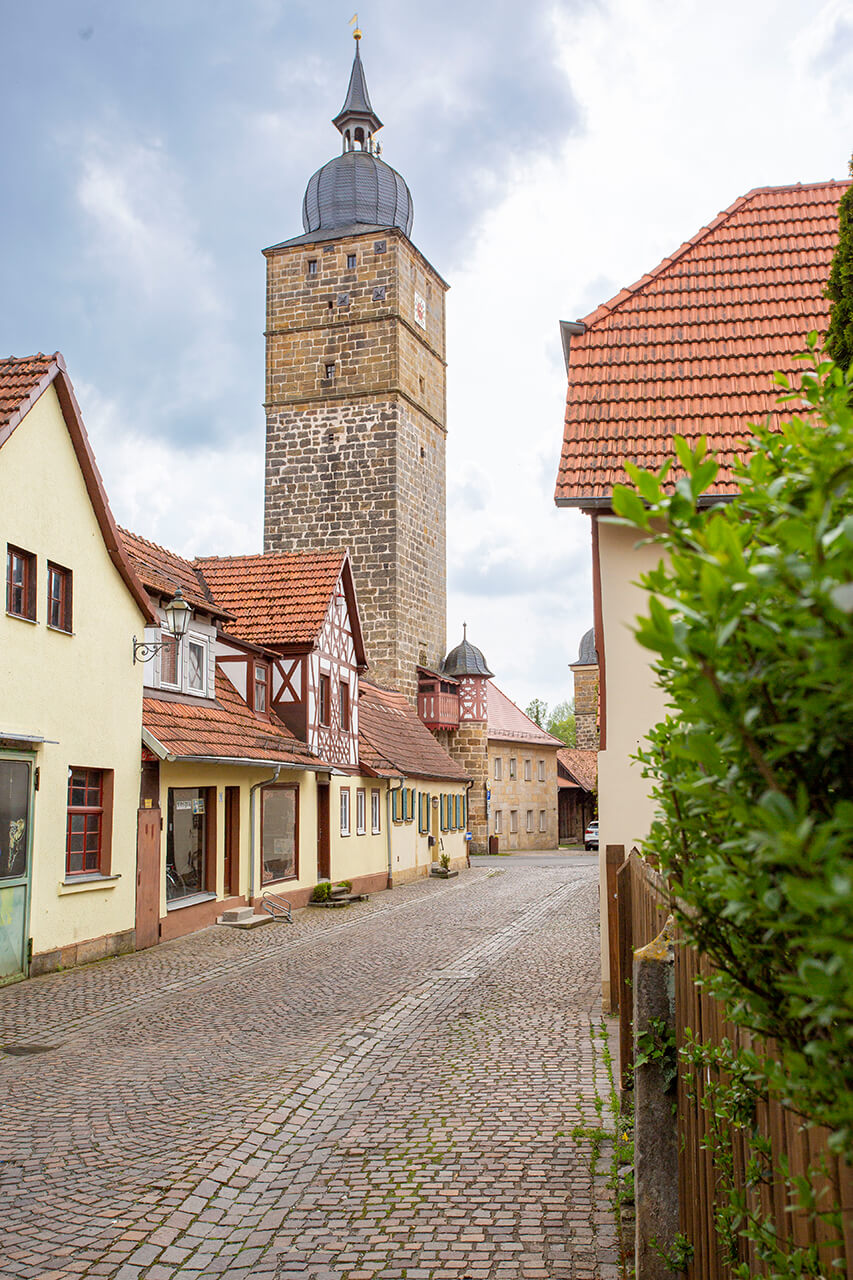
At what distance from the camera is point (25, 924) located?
11.9 m

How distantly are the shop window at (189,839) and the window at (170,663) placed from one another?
1766 millimetres

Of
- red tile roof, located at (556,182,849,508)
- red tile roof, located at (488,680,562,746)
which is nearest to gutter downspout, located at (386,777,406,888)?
red tile roof, located at (556,182,849,508)

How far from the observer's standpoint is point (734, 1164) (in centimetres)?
284

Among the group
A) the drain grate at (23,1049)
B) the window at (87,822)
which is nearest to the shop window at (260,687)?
the window at (87,822)

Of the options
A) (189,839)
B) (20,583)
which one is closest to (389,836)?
(189,839)

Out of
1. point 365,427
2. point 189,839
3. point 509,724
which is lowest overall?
point 189,839

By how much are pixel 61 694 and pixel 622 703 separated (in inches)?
260

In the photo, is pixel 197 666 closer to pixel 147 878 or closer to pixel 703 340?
pixel 147 878

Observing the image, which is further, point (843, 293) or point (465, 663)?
point (465, 663)

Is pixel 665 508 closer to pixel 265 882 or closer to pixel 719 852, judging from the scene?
pixel 719 852

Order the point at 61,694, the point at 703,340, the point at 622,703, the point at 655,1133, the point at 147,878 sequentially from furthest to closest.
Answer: the point at 147,878
the point at 61,694
the point at 703,340
the point at 622,703
the point at 655,1133

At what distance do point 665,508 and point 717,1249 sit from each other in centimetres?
257

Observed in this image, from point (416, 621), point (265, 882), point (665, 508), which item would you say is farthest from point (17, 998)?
point (416, 621)

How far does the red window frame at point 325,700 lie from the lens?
23203mm
